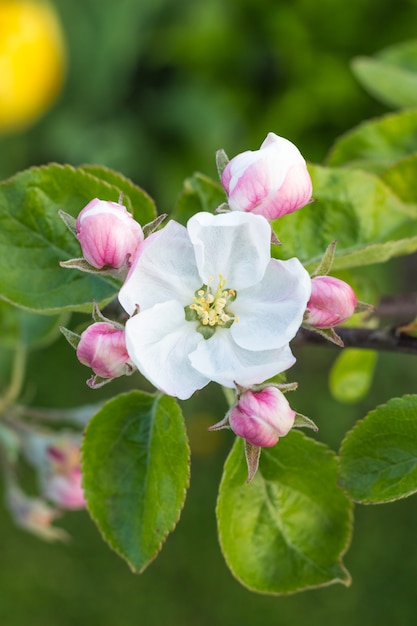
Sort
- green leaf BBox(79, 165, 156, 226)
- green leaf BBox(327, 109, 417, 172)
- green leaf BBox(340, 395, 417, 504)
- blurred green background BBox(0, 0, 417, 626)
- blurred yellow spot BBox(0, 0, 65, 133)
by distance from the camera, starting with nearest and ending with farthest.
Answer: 1. green leaf BBox(340, 395, 417, 504)
2. green leaf BBox(79, 165, 156, 226)
3. green leaf BBox(327, 109, 417, 172)
4. blurred yellow spot BBox(0, 0, 65, 133)
5. blurred green background BBox(0, 0, 417, 626)

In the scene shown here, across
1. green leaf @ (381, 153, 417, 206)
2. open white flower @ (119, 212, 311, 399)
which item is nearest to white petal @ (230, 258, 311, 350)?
open white flower @ (119, 212, 311, 399)

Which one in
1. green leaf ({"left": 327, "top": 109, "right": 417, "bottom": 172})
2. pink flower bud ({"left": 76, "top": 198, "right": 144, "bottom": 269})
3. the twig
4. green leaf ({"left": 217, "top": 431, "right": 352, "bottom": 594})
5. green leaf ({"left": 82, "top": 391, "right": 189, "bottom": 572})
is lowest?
green leaf ({"left": 217, "top": 431, "right": 352, "bottom": 594})

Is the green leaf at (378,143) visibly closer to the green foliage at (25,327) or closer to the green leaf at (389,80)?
the green leaf at (389,80)

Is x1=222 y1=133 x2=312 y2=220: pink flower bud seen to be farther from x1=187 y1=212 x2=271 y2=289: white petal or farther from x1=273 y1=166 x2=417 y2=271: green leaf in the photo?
x1=273 y1=166 x2=417 y2=271: green leaf

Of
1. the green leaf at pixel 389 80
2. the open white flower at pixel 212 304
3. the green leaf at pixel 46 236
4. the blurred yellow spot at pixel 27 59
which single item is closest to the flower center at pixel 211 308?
the open white flower at pixel 212 304

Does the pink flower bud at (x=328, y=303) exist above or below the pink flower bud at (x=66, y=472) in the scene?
above

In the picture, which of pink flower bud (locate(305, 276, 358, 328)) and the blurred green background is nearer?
pink flower bud (locate(305, 276, 358, 328))

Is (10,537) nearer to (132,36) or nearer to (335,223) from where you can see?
(132,36)
